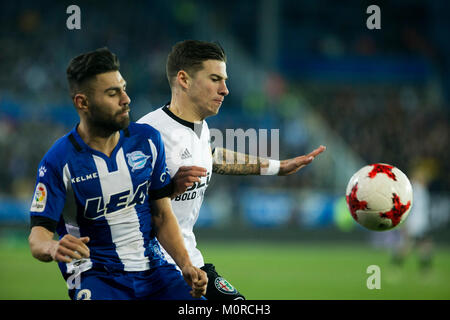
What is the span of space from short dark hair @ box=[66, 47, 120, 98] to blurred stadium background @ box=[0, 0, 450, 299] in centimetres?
697

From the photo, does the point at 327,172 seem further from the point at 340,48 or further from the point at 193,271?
the point at 193,271

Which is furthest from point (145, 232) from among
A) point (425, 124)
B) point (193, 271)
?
point (425, 124)

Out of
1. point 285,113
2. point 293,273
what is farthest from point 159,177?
point 285,113

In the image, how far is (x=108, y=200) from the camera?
4.10 metres

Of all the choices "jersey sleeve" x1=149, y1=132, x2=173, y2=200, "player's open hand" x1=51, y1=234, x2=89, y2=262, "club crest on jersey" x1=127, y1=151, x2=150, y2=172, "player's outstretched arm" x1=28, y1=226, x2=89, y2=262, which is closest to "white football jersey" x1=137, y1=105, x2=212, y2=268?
"jersey sleeve" x1=149, y1=132, x2=173, y2=200

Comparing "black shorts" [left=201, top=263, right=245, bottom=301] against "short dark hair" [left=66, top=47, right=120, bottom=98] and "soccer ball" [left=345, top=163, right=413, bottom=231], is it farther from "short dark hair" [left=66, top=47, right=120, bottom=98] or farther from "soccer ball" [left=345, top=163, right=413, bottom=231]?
"short dark hair" [left=66, top=47, right=120, bottom=98]

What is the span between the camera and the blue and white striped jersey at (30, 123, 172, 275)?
3.98 meters

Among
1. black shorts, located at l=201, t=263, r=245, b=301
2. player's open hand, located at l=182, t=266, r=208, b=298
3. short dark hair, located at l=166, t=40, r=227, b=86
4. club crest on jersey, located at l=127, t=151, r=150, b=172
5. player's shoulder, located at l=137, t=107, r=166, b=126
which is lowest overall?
black shorts, located at l=201, t=263, r=245, b=301

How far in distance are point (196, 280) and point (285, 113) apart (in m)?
18.8

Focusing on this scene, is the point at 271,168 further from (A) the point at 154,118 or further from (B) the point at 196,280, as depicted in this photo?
(B) the point at 196,280

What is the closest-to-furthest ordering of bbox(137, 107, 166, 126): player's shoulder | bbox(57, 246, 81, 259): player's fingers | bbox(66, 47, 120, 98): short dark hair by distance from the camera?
bbox(57, 246, 81, 259): player's fingers < bbox(66, 47, 120, 98): short dark hair < bbox(137, 107, 166, 126): player's shoulder

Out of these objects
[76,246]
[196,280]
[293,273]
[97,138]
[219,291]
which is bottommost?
[293,273]

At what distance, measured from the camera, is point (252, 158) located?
5734 mm

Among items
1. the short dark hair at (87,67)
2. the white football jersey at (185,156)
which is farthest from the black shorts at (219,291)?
the short dark hair at (87,67)
